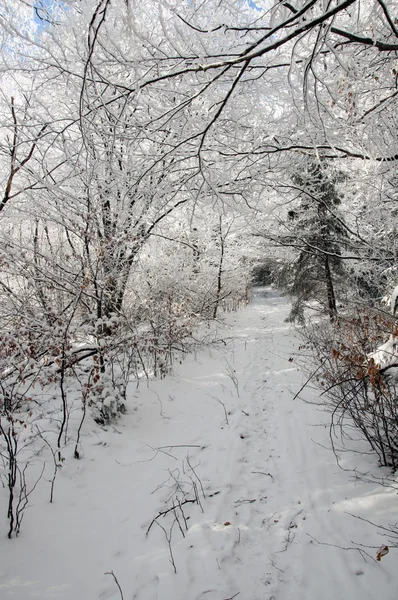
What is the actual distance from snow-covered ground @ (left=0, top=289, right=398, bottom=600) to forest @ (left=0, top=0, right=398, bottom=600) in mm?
135

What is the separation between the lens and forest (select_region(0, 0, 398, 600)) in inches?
81.8

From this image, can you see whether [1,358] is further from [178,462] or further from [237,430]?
[237,430]

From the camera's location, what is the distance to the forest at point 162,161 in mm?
2078

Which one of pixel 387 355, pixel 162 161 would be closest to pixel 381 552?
pixel 387 355

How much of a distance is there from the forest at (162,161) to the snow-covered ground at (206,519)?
0.14 m

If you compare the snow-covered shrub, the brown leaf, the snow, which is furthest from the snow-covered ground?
the snow

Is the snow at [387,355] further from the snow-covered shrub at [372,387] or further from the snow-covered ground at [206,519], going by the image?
the snow-covered ground at [206,519]

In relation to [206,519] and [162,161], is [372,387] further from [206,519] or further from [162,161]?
[162,161]

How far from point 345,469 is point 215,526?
1.54 meters

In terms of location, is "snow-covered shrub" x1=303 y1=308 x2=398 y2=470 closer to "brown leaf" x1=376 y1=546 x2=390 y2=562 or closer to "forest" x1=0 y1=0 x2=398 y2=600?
"forest" x1=0 y1=0 x2=398 y2=600

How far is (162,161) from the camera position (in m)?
3.44

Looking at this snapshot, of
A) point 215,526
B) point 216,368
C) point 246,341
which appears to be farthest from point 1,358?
point 246,341

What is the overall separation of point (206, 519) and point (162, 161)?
371cm

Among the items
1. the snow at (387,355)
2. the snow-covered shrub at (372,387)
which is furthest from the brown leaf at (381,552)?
the snow at (387,355)
